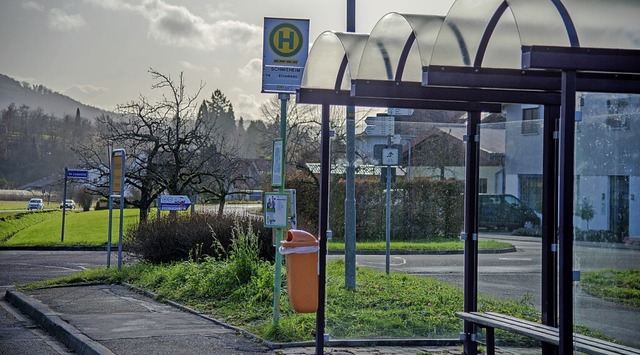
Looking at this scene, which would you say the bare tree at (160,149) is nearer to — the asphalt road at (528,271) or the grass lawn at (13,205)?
the asphalt road at (528,271)

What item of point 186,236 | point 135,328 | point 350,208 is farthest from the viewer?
point 186,236

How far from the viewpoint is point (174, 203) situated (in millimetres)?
21516

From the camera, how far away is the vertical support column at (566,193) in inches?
237

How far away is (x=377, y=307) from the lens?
403 inches

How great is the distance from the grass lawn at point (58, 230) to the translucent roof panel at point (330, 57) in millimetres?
25931

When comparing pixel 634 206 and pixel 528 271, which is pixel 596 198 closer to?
pixel 634 206

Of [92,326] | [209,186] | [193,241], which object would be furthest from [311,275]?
[209,186]

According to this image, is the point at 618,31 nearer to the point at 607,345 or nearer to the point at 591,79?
the point at 591,79

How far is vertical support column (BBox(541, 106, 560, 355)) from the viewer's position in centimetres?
847

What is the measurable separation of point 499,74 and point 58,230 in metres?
43.1

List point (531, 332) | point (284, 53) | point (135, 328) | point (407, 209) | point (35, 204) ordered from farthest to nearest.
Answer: point (35, 204) → point (135, 328) → point (284, 53) → point (407, 209) → point (531, 332)

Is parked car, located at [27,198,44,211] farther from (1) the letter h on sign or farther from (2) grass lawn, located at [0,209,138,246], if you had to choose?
(1) the letter h on sign

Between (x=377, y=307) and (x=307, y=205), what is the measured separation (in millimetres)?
9047

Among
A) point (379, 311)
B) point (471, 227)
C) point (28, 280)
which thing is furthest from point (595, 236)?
point (28, 280)
